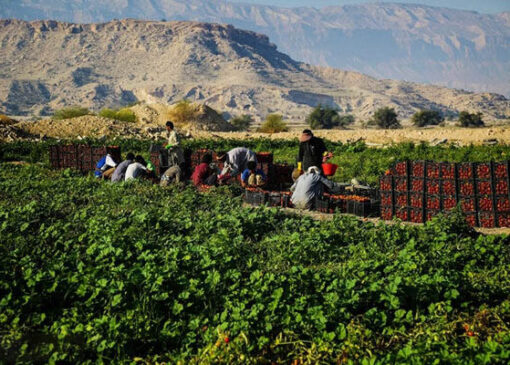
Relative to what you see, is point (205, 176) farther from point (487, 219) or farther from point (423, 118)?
point (423, 118)

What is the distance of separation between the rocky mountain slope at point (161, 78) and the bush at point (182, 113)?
8432 cm

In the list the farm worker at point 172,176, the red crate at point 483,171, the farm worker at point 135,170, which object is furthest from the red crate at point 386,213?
the farm worker at point 135,170

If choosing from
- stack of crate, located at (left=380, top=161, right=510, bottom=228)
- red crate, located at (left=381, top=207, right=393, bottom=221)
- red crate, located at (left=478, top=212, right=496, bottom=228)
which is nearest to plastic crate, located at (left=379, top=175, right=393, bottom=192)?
stack of crate, located at (left=380, top=161, right=510, bottom=228)

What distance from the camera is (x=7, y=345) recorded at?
4.70 m

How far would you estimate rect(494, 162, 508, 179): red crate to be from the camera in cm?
956

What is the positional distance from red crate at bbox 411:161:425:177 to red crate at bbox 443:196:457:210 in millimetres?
566

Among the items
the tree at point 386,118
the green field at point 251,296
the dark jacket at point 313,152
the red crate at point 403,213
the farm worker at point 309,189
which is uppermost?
the tree at point 386,118

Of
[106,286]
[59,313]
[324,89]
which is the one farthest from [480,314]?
Answer: [324,89]

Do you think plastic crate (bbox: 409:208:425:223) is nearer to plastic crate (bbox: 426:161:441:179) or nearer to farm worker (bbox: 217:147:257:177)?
plastic crate (bbox: 426:161:441:179)

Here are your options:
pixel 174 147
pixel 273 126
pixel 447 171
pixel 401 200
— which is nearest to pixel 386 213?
pixel 401 200

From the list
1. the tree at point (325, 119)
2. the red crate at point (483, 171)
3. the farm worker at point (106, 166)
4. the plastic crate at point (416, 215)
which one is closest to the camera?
the red crate at point (483, 171)

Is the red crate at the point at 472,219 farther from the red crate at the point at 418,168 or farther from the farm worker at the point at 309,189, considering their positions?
the farm worker at the point at 309,189

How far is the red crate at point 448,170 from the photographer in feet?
32.4

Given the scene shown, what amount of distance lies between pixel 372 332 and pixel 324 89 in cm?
18340
